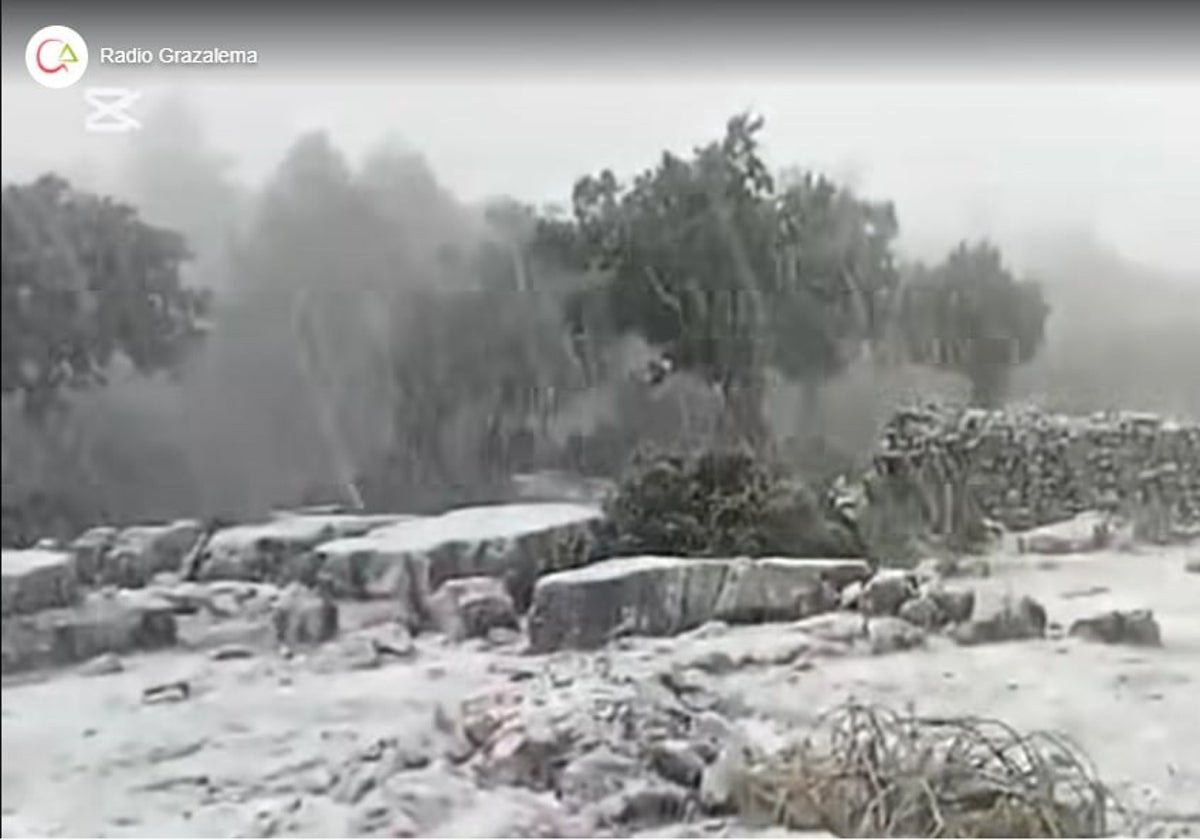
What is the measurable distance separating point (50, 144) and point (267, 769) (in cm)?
64

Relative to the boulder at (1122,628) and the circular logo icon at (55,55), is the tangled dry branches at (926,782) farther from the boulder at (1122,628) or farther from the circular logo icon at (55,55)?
the circular logo icon at (55,55)

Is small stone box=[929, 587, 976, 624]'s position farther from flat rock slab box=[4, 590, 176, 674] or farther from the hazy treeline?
flat rock slab box=[4, 590, 176, 674]

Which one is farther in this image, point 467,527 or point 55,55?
point 467,527

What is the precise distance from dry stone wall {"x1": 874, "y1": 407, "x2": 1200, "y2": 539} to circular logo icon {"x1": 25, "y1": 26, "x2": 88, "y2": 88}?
2.77ft

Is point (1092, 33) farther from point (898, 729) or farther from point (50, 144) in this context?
point (50, 144)

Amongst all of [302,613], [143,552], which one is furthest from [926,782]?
[143,552]

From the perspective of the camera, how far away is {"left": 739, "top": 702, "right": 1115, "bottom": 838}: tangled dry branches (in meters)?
1.90

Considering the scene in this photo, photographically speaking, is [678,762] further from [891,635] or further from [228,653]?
[228,653]

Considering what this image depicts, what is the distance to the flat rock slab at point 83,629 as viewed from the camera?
187 centimetres

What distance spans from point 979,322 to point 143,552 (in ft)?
2.75

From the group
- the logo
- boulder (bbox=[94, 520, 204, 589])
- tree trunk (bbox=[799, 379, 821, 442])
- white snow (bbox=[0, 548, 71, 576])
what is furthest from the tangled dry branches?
the logo

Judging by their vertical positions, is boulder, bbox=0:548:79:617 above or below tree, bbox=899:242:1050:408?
below

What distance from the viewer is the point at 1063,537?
1.91m

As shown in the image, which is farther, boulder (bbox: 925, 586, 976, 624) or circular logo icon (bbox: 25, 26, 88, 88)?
boulder (bbox: 925, 586, 976, 624)
